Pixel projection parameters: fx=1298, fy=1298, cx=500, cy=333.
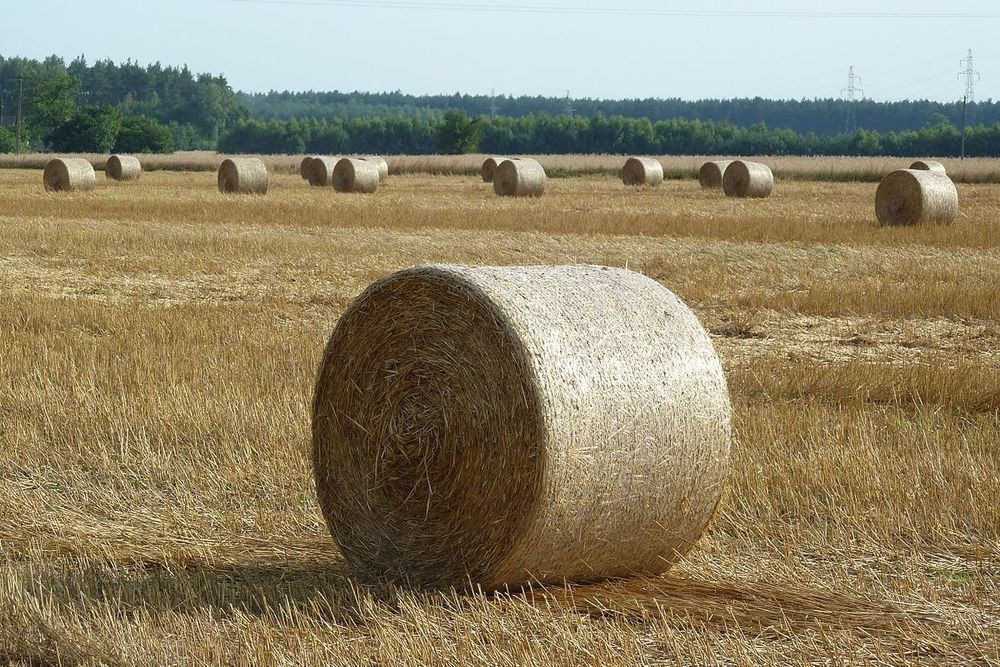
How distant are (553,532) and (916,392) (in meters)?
4.58

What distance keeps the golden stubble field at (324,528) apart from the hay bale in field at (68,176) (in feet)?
55.8

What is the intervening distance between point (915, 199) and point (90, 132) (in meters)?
70.5

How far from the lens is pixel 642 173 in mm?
40938

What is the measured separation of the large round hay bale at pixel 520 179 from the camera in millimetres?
32125

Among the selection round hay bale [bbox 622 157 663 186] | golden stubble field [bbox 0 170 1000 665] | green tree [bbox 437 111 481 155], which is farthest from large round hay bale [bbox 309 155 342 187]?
green tree [bbox 437 111 481 155]

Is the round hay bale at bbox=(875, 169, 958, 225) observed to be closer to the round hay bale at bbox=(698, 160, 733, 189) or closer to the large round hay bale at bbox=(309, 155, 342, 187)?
the round hay bale at bbox=(698, 160, 733, 189)

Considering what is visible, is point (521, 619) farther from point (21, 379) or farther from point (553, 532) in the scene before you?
point (21, 379)

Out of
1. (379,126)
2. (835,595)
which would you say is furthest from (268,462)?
(379,126)

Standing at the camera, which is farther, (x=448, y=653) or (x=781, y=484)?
(x=781, y=484)

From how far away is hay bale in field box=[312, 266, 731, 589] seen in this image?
4836 mm

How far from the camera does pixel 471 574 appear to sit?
5016mm

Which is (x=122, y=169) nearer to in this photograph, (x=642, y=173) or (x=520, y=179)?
(x=520, y=179)

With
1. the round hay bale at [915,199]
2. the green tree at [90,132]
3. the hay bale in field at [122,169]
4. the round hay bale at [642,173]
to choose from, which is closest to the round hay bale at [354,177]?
the round hay bale at [642,173]

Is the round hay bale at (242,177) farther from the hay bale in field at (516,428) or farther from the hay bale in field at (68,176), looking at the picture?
the hay bale in field at (516,428)
